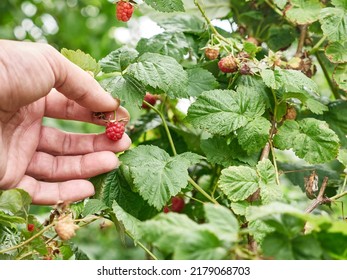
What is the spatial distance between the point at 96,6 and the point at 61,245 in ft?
10.0

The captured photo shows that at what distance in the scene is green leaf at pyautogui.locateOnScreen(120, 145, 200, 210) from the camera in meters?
1.01

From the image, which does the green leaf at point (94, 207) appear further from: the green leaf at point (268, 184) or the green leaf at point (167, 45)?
the green leaf at point (167, 45)

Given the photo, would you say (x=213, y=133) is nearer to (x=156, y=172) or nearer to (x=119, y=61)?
(x=156, y=172)

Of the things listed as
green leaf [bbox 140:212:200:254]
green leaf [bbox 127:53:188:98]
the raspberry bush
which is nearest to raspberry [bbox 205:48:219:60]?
the raspberry bush

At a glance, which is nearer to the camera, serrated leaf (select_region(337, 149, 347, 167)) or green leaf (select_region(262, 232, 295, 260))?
green leaf (select_region(262, 232, 295, 260))

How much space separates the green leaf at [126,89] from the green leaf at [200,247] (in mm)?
512

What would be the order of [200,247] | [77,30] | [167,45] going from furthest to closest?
[77,30]
[167,45]
[200,247]

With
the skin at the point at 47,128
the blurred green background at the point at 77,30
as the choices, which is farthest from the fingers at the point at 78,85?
the blurred green background at the point at 77,30

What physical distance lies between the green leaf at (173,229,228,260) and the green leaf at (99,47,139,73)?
608 millimetres

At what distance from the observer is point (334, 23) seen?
1159 millimetres

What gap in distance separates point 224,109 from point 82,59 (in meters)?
0.31

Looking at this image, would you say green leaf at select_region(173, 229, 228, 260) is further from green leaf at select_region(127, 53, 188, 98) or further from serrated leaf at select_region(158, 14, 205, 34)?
serrated leaf at select_region(158, 14, 205, 34)

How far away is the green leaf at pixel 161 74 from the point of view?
1076 mm

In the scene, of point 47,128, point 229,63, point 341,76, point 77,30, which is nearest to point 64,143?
point 47,128
